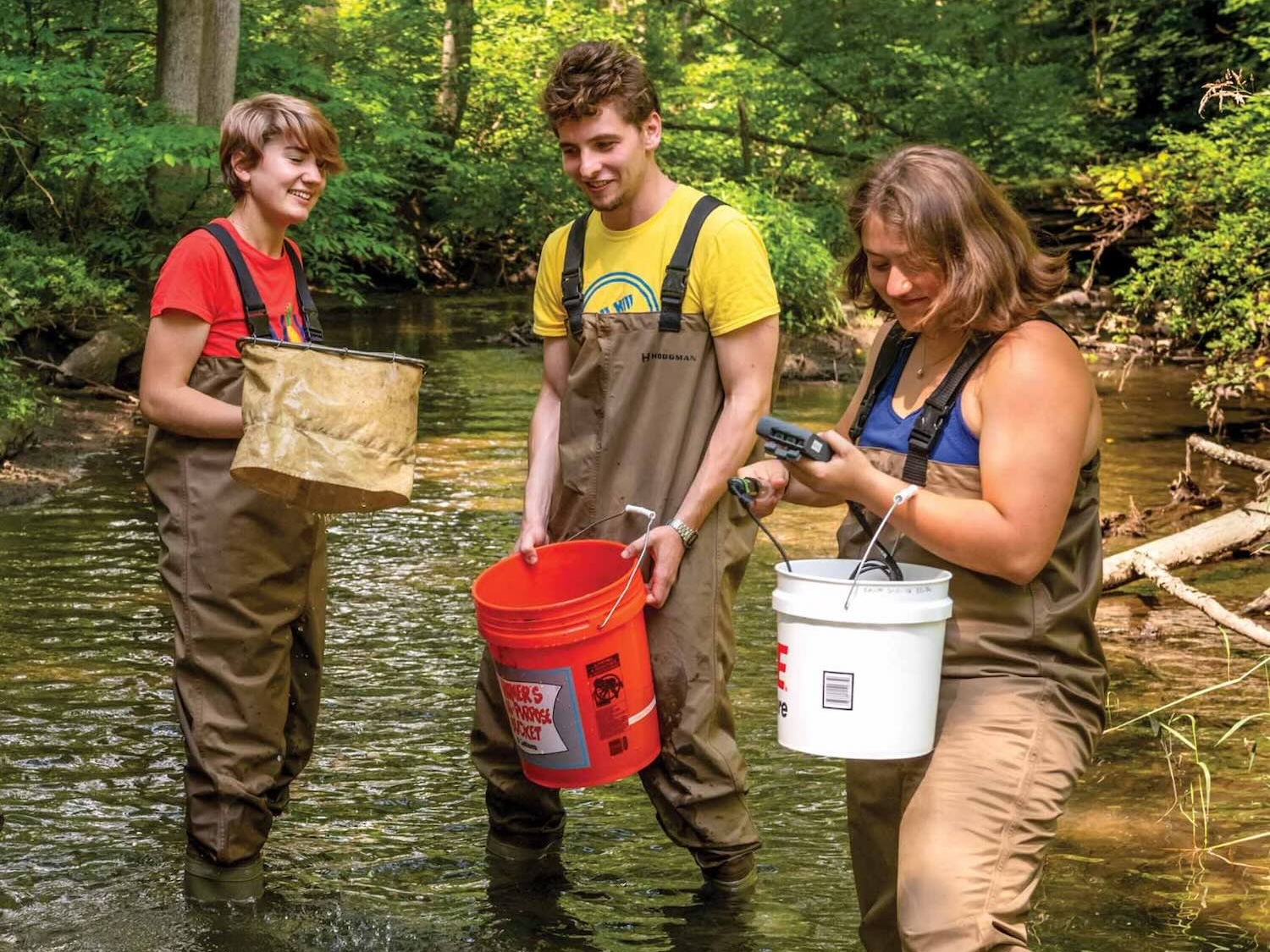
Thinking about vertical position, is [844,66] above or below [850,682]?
above

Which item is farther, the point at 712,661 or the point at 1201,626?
the point at 1201,626

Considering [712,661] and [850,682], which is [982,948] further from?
[712,661]

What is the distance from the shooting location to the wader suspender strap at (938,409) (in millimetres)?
2754

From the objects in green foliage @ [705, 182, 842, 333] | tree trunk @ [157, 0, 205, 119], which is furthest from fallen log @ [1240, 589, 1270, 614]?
tree trunk @ [157, 0, 205, 119]

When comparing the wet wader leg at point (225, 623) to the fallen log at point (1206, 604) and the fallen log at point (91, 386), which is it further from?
the fallen log at point (91, 386)

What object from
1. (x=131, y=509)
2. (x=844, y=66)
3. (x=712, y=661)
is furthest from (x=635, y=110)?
(x=844, y=66)

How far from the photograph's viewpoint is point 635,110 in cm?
378

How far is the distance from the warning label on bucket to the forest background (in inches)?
287

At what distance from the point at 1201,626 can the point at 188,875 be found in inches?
193

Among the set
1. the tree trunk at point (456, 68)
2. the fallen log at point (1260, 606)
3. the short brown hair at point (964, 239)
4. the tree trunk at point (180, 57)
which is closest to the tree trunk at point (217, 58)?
the tree trunk at point (180, 57)

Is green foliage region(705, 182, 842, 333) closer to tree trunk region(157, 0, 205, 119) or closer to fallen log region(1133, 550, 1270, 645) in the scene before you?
tree trunk region(157, 0, 205, 119)

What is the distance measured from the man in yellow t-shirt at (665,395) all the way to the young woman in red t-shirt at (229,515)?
61cm

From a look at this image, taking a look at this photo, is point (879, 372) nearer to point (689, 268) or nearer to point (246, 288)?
point (689, 268)

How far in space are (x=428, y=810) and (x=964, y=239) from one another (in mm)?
2871
